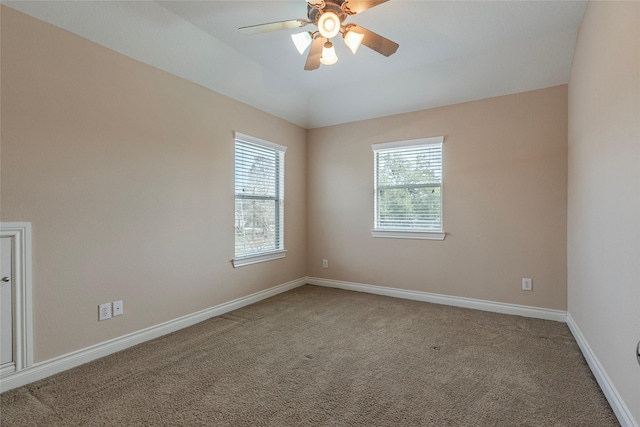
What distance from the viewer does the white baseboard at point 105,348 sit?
209cm

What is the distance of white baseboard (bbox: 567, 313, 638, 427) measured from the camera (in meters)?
1.65

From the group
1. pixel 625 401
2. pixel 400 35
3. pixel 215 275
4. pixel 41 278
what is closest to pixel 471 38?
pixel 400 35

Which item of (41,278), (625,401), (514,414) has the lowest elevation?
(514,414)

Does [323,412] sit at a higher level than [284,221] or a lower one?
lower

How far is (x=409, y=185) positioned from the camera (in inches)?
165

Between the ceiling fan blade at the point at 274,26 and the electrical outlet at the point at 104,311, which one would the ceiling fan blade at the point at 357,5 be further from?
the electrical outlet at the point at 104,311

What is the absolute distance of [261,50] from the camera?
3.17 metres

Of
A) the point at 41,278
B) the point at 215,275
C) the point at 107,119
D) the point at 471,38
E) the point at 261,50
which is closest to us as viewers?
the point at 41,278

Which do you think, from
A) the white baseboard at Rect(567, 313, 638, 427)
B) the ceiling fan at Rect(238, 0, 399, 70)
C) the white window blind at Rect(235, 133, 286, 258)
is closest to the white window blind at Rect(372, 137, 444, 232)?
the white window blind at Rect(235, 133, 286, 258)

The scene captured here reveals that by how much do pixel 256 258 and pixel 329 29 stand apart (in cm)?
278

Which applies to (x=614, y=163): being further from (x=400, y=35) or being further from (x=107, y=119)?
(x=107, y=119)

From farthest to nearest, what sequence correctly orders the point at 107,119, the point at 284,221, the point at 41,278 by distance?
the point at 284,221, the point at 107,119, the point at 41,278

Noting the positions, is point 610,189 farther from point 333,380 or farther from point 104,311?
point 104,311

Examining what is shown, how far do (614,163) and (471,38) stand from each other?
175 centimetres
